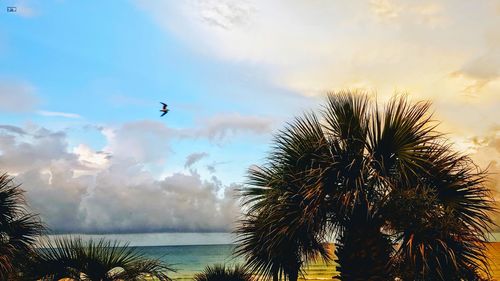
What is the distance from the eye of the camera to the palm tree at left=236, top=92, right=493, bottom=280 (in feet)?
27.0

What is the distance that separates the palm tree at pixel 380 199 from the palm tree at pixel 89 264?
3.06 meters

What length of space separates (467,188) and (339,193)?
2356 mm

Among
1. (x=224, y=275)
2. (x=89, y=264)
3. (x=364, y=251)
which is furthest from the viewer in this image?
(x=224, y=275)

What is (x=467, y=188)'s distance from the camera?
29.3 ft

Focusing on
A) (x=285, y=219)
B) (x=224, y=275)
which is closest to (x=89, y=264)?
(x=285, y=219)

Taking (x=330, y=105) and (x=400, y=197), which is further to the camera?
(x=330, y=105)

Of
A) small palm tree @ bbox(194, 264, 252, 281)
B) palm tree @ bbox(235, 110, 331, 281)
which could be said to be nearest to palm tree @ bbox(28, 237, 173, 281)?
palm tree @ bbox(235, 110, 331, 281)

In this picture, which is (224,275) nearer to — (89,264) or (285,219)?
(285,219)

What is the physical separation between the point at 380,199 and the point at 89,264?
489cm

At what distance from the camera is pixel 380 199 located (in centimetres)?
860

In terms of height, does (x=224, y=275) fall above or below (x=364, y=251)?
below

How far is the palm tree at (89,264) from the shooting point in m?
5.98

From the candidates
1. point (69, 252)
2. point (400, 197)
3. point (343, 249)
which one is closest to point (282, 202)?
point (343, 249)

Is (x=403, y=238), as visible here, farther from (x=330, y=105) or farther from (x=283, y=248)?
(x=330, y=105)
